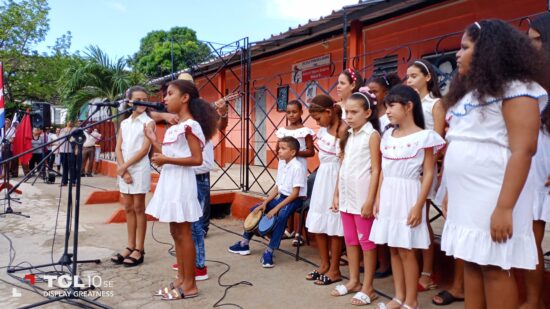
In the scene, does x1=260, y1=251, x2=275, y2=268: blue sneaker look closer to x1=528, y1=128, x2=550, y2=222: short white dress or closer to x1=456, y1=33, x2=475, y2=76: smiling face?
x1=528, y1=128, x2=550, y2=222: short white dress

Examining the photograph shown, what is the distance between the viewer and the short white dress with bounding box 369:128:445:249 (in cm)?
280

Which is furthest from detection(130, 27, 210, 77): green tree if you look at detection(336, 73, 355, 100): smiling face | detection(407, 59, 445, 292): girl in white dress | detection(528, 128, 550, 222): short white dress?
detection(528, 128, 550, 222): short white dress

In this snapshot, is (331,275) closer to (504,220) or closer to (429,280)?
(429,280)

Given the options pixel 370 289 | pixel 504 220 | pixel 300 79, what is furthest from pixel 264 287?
pixel 300 79

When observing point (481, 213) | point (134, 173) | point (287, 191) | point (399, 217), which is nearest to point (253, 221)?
point (287, 191)

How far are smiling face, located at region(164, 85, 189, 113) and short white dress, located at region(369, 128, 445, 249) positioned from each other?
5.10 ft

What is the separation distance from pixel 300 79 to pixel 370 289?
23.6 feet

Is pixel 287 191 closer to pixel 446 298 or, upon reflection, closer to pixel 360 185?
pixel 360 185

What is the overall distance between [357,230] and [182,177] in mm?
1359

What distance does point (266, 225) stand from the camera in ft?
13.7

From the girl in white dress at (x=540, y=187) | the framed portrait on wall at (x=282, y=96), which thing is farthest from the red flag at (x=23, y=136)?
the girl in white dress at (x=540, y=187)

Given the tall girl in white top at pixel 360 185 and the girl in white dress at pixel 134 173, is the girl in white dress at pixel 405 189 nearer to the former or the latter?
the tall girl in white top at pixel 360 185

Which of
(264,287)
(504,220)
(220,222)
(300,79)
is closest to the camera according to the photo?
(504,220)

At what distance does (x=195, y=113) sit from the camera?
3.39 meters
